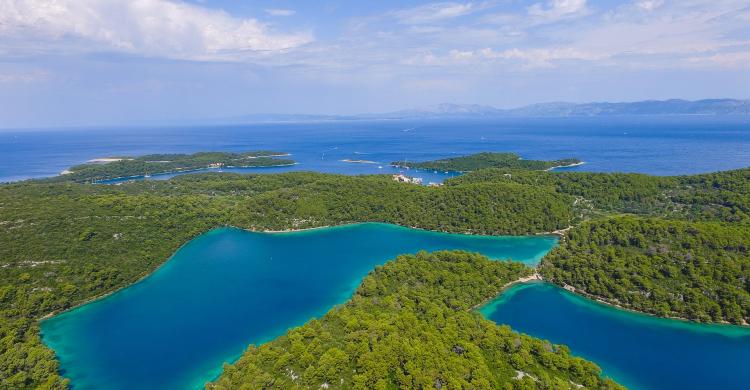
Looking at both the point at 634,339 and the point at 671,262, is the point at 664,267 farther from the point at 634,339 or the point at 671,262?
the point at 634,339

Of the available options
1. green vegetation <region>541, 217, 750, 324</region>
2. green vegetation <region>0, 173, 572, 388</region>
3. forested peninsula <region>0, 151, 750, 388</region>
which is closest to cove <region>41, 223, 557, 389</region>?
green vegetation <region>0, 173, 572, 388</region>

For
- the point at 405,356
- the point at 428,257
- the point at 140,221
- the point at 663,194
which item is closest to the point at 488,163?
the point at 663,194

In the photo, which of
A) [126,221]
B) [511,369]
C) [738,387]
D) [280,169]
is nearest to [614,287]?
[738,387]

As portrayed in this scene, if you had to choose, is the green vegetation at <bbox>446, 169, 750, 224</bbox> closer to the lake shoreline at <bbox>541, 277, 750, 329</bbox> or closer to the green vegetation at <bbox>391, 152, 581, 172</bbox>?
the lake shoreline at <bbox>541, 277, 750, 329</bbox>

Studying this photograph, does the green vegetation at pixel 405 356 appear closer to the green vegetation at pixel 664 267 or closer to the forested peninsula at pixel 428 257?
the forested peninsula at pixel 428 257

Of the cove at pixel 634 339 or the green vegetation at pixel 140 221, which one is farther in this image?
the green vegetation at pixel 140 221

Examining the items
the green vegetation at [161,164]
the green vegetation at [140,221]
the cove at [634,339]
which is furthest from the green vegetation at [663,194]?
the green vegetation at [161,164]
